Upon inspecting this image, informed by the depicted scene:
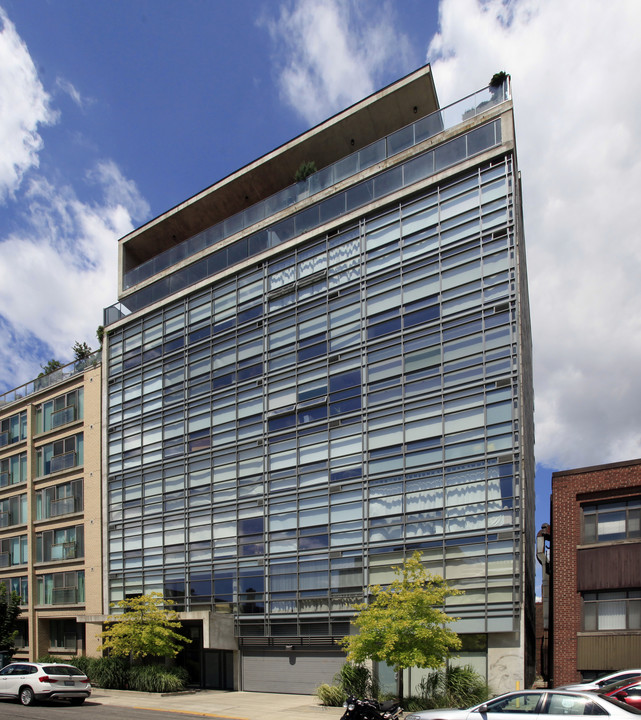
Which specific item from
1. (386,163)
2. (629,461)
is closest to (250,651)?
(629,461)

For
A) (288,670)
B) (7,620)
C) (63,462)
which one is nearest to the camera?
(288,670)

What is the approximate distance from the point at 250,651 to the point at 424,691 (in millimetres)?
9499

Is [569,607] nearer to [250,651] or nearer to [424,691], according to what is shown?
[424,691]

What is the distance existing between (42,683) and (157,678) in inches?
236

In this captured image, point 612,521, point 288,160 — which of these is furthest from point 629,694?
point 288,160

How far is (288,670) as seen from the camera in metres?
26.5

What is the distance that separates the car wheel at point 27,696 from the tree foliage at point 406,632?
1079 centimetres

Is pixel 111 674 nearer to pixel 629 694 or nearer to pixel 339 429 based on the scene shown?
pixel 339 429

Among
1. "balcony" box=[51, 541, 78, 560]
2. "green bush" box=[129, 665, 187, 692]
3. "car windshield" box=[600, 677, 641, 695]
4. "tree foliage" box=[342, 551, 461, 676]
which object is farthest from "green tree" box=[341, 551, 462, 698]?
"balcony" box=[51, 541, 78, 560]

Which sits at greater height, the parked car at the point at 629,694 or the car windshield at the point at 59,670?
the parked car at the point at 629,694

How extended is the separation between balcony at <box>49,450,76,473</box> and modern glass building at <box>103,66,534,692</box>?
172 inches

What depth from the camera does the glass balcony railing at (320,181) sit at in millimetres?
25734

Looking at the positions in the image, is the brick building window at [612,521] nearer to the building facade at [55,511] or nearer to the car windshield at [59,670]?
the car windshield at [59,670]

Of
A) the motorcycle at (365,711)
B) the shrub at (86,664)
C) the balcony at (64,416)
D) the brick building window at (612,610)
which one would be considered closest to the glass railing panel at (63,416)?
the balcony at (64,416)
